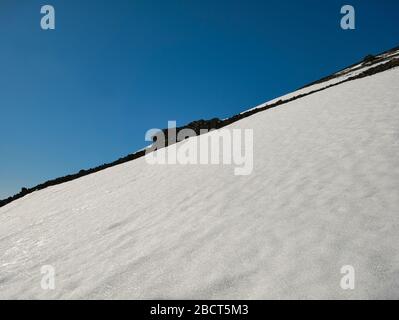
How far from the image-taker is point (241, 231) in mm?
5301

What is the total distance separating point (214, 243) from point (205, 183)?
3.79 m

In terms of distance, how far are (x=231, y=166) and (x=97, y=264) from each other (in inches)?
215

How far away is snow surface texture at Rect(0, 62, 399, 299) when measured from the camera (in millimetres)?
3943

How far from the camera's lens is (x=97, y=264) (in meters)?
5.31

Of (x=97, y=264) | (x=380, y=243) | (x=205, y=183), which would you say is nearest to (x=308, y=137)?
(x=205, y=183)

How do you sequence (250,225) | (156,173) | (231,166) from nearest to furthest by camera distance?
(250,225) → (231,166) → (156,173)

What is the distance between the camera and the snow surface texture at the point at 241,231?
3943 millimetres

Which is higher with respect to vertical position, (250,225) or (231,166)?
(231,166)

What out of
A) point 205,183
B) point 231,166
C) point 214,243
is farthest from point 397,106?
point 214,243
